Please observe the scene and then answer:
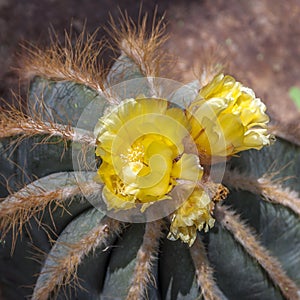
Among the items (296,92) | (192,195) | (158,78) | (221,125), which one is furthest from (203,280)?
(296,92)

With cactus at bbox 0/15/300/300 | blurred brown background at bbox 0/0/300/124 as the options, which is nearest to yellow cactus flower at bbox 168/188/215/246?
cactus at bbox 0/15/300/300

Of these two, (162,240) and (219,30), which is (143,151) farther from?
(219,30)

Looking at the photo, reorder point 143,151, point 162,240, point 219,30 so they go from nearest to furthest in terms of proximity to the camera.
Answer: point 143,151 → point 162,240 → point 219,30

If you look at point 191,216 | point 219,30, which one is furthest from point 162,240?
point 219,30

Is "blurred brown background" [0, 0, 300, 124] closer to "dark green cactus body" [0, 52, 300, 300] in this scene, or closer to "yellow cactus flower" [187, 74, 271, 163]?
"dark green cactus body" [0, 52, 300, 300]

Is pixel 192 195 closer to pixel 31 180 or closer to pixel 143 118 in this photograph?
pixel 143 118

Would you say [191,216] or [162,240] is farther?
[162,240]

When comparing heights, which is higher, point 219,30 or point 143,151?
point 219,30
